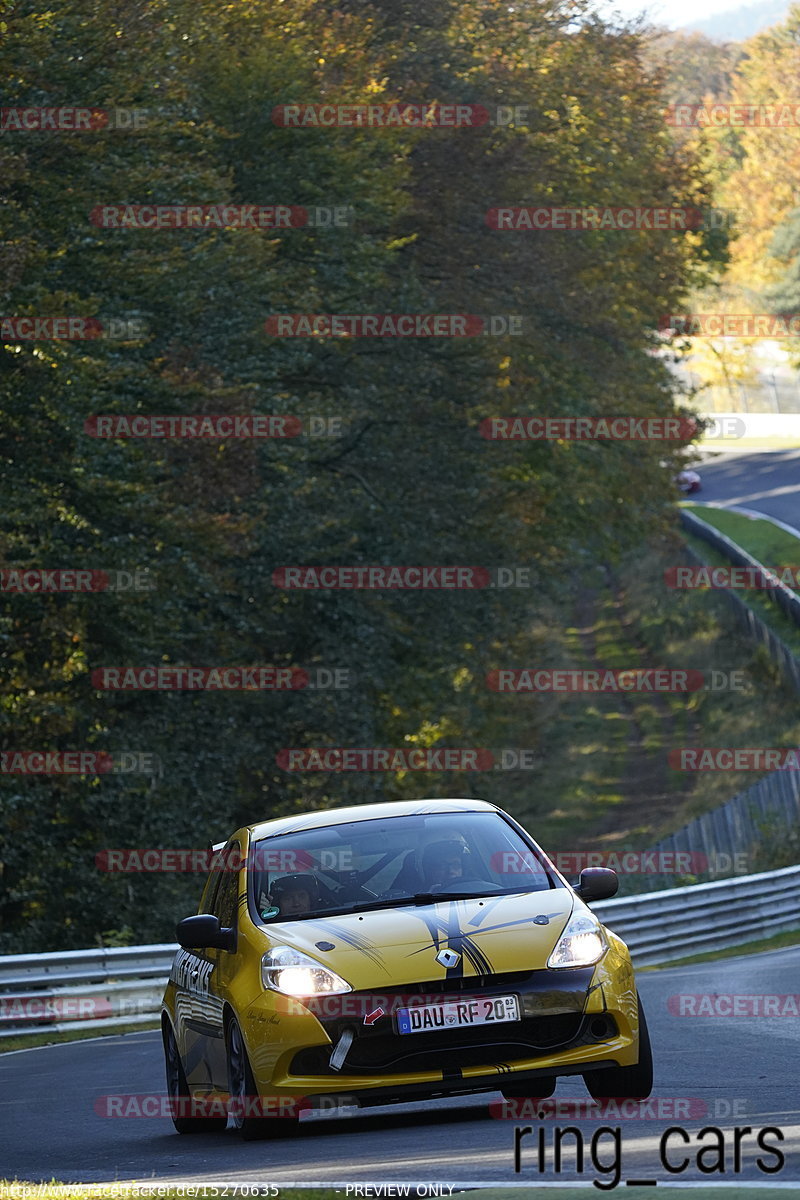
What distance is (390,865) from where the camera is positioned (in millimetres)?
9148

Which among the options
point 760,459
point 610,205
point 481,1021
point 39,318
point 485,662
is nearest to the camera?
point 481,1021

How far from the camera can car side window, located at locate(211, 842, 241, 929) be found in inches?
371

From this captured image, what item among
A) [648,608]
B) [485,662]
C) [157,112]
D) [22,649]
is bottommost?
[648,608]

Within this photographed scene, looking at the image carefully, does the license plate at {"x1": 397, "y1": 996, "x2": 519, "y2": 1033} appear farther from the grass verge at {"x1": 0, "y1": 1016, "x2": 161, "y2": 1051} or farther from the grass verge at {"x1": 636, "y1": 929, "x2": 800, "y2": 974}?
the grass verge at {"x1": 636, "y1": 929, "x2": 800, "y2": 974}

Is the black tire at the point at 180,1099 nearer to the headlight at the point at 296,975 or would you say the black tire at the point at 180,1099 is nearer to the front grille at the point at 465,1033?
the headlight at the point at 296,975

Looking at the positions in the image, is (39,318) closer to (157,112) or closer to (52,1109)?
(157,112)

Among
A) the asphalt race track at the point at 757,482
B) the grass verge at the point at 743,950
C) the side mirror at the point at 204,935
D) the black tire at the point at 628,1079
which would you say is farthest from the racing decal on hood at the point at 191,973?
the asphalt race track at the point at 757,482

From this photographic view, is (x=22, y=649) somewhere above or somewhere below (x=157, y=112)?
below

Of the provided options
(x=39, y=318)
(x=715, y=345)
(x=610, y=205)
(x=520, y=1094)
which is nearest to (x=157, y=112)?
(x=39, y=318)

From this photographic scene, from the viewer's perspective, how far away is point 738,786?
140 ft

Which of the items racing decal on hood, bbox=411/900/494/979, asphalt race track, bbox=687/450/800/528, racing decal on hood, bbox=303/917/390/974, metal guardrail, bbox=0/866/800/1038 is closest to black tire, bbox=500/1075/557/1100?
racing decal on hood, bbox=411/900/494/979

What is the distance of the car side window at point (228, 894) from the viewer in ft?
30.9

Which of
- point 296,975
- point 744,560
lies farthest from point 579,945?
point 744,560

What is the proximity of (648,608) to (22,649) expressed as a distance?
137ft
